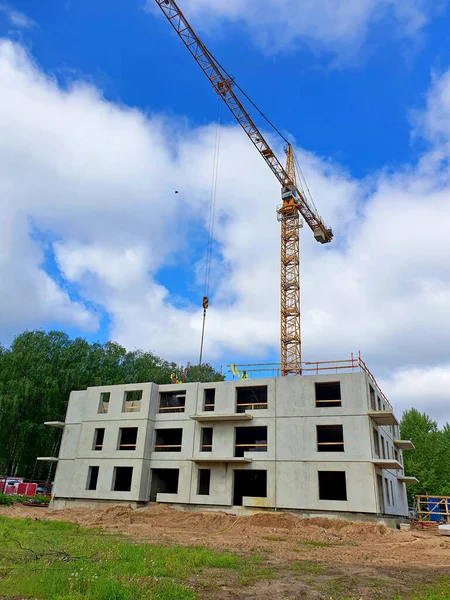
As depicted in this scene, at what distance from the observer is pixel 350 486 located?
24984mm

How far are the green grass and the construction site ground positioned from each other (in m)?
0.70

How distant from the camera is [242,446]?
29.1m

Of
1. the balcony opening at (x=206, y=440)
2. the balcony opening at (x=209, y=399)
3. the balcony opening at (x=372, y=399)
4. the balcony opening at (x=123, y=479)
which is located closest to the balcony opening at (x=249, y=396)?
the balcony opening at (x=209, y=399)

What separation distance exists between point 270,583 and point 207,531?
13695mm

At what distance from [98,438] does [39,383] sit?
1501 cm

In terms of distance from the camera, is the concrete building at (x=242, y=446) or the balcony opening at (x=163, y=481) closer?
the concrete building at (x=242, y=446)

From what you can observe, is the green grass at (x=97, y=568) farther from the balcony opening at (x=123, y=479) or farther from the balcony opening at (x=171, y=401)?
the balcony opening at (x=123, y=479)

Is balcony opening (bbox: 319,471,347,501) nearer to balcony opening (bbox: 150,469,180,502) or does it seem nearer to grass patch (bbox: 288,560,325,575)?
balcony opening (bbox: 150,469,180,502)

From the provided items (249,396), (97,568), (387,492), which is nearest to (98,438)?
(249,396)

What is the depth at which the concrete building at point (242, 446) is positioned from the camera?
85.0ft

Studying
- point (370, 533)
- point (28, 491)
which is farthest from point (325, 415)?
point (28, 491)

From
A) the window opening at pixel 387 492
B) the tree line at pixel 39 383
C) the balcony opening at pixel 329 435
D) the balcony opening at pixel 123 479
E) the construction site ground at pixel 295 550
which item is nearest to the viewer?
the construction site ground at pixel 295 550

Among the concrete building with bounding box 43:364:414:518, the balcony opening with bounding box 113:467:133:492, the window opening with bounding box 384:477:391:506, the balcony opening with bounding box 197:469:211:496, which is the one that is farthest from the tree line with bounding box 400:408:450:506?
the balcony opening with bounding box 113:467:133:492

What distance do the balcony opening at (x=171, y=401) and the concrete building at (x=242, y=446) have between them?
8 cm
